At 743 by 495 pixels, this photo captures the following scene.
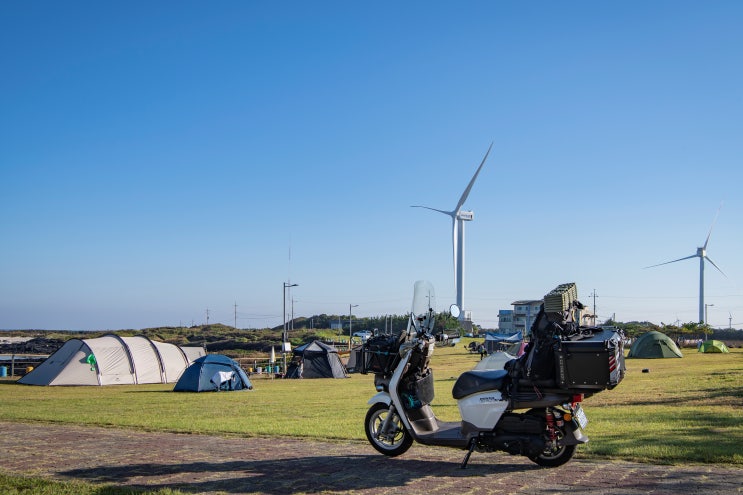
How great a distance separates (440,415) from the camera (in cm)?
1595

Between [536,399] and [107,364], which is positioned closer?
[536,399]

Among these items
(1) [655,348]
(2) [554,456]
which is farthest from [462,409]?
(1) [655,348]

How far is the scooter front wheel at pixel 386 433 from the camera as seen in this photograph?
9.38 m

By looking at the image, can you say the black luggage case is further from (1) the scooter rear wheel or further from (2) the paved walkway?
(2) the paved walkway

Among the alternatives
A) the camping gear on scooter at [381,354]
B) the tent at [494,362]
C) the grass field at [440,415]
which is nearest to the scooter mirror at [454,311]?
the camping gear on scooter at [381,354]

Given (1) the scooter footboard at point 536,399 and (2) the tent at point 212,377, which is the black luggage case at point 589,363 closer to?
(1) the scooter footboard at point 536,399

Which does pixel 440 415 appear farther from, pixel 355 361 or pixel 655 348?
pixel 655 348

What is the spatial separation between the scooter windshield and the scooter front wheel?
45.5 inches

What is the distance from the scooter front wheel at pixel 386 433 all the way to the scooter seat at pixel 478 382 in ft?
3.19

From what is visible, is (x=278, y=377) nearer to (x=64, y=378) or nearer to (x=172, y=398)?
(x=64, y=378)

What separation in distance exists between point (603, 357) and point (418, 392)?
266 centimetres

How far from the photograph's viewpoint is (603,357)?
7.69m

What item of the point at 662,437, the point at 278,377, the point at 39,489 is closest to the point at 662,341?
the point at 278,377

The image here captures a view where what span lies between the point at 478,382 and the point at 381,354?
159 cm
